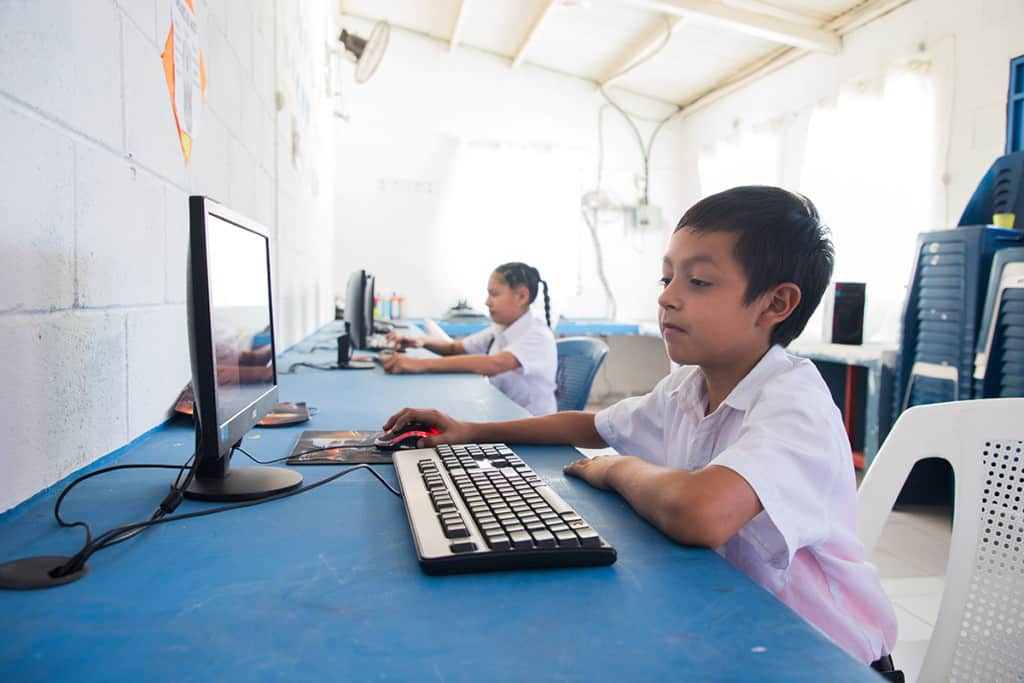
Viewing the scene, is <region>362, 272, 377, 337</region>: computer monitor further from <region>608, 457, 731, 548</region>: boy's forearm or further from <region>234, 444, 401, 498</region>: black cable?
<region>608, 457, 731, 548</region>: boy's forearm

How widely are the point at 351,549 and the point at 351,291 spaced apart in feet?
7.00

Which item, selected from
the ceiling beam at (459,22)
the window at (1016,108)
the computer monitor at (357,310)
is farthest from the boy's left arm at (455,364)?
the ceiling beam at (459,22)

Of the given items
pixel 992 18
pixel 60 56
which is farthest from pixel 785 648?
pixel 992 18

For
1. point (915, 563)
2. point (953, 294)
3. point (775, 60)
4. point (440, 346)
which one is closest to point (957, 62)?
point (953, 294)

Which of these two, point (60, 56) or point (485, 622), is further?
point (60, 56)

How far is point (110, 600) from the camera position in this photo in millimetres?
528

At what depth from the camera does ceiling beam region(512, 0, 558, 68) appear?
14.8 ft

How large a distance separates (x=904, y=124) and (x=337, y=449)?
3657 mm

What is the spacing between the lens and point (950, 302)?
8.41 feet

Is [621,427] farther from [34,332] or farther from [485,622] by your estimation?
[34,332]

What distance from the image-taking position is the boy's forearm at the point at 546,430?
3.69 ft

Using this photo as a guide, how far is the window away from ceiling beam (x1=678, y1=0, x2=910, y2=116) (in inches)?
35.2

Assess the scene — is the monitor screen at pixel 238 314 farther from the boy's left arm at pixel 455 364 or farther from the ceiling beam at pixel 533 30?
the ceiling beam at pixel 533 30

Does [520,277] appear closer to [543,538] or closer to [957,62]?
[543,538]
